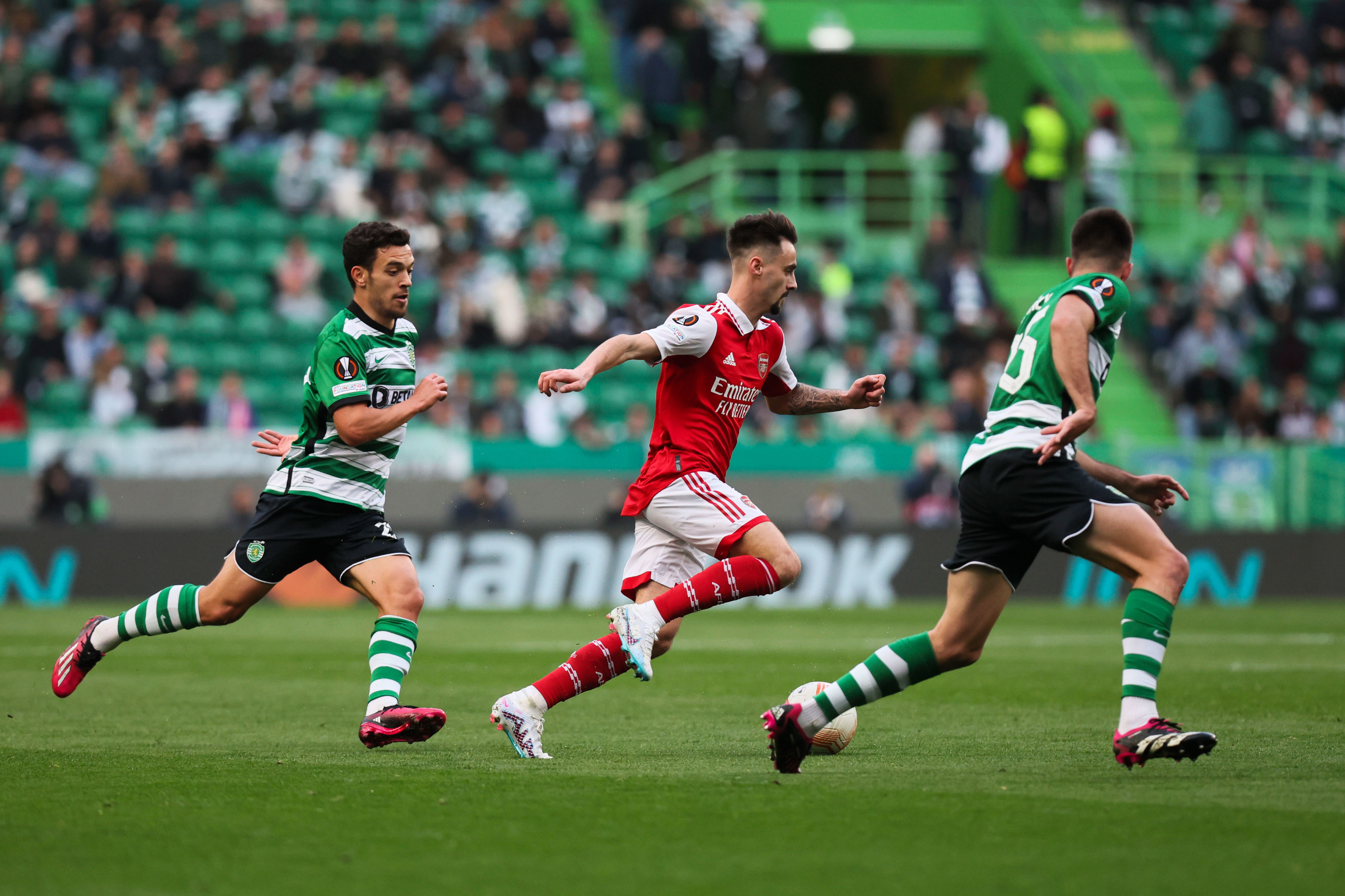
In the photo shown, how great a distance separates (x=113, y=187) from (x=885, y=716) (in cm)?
1589

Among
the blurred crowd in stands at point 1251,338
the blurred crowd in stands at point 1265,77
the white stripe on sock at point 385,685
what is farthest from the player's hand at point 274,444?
the blurred crowd in stands at point 1265,77

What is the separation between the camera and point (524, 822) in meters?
5.29

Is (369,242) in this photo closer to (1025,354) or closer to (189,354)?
(1025,354)

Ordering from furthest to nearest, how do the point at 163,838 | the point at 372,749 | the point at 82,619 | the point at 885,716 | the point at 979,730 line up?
the point at 82,619 → the point at 885,716 → the point at 979,730 → the point at 372,749 → the point at 163,838

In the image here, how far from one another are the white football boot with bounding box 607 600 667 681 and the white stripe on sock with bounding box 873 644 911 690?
0.88 m

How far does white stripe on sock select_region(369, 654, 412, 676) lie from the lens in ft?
24.0

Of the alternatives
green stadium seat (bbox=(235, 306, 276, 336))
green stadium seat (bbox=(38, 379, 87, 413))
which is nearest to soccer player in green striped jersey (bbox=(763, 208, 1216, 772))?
green stadium seat (bbox=(38, 379, 87, 413))

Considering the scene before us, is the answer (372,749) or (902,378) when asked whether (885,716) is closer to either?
(372,749)

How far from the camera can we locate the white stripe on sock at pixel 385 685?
286 inches

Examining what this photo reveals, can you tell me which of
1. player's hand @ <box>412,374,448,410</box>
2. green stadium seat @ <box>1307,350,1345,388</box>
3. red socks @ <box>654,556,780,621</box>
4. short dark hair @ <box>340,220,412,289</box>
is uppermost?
green stadium seat @ <box>1307,350,1345,388</box>

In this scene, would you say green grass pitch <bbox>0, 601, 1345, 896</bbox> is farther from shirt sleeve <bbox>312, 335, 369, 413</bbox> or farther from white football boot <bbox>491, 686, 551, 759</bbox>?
shirt sleeve <bbox>312, 335, 369, 413</bbox>

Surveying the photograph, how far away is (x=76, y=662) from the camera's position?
804cm

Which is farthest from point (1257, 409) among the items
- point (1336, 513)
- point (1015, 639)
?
point (1015, 639)

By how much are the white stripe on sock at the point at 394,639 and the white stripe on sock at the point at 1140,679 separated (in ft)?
9.79
